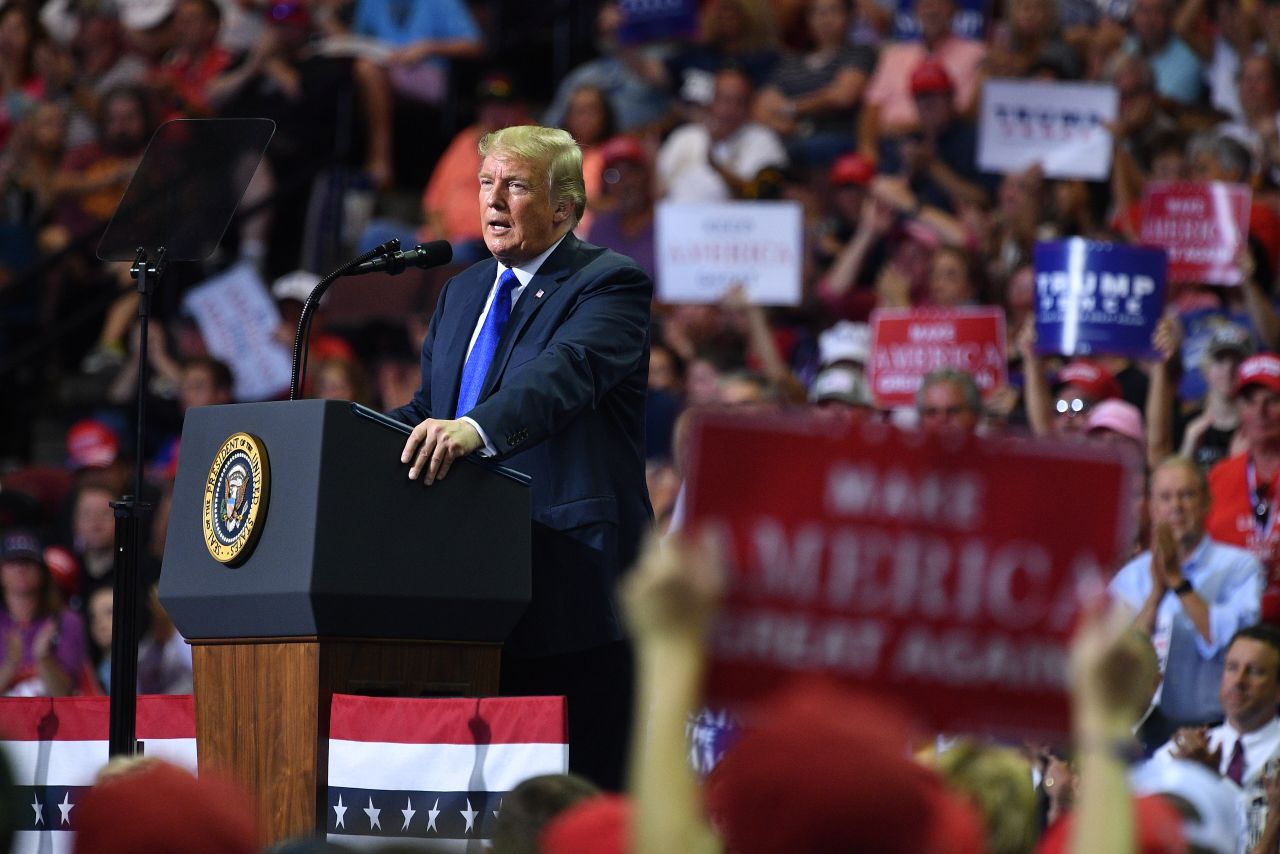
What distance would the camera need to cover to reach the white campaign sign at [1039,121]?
8922 millimetres

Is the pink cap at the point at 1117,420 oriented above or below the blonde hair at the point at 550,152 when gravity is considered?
below

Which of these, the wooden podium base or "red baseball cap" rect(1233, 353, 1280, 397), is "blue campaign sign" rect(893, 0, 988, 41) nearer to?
"red baseball cap" rect(1233, 353, 1280, 397)

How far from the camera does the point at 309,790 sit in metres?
3.75

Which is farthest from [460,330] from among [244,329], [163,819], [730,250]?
[244,329]

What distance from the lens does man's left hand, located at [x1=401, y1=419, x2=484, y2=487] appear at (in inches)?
147

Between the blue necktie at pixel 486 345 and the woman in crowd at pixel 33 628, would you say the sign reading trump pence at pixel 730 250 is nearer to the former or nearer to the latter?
the woman in crowd at pixel 33 628

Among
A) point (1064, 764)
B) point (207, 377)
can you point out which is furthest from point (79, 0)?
point (1064, 764)

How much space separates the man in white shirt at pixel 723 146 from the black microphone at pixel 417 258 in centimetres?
586

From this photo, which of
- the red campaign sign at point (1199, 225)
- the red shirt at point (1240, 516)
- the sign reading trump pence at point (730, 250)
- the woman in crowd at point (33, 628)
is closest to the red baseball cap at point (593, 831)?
the red shirt at point (1240, 516)

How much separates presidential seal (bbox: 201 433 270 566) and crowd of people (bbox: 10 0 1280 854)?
1.00 ft

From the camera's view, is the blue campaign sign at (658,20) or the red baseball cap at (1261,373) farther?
the blue campaign sign at (658,20)

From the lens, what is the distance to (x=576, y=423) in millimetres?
4098

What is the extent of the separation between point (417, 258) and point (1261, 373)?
3641mm

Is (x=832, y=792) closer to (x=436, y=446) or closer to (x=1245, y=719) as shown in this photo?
(x=436, y=446)
